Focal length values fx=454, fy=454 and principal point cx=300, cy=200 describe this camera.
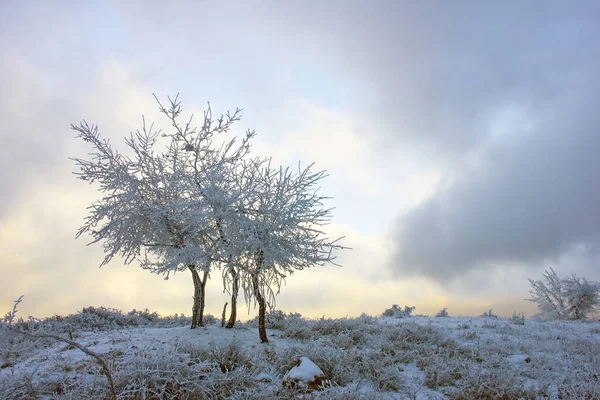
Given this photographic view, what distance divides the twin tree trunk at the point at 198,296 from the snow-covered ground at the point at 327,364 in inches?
26.5

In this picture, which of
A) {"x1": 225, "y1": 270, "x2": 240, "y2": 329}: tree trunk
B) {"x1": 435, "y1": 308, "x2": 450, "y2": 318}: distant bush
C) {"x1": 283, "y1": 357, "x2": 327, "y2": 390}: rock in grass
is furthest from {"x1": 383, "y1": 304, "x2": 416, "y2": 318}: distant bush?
{"x1": 283, "y1": 357, "x2": 327, "y2": 390}: rock in grass

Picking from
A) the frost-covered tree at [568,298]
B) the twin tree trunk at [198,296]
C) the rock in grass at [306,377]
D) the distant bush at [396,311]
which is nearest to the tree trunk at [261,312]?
the twin tree trunk at [198,296]

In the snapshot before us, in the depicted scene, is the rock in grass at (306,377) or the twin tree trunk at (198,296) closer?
the rock in grass at (306,377)

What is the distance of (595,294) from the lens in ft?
86.2

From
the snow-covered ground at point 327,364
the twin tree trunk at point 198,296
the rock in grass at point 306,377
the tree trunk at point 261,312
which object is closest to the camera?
the snow-covered ground at point 327,364

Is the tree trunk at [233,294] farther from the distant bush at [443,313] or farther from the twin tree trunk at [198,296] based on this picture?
the distant bush at [443,313]

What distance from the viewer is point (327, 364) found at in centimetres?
925

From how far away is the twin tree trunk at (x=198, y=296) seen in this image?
51.4ft

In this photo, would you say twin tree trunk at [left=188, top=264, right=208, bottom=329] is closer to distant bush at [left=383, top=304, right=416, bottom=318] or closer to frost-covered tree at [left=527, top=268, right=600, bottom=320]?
distant bush at [left=383, top=304, right=416, bottom=318]

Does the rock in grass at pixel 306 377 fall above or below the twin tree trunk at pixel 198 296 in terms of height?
below

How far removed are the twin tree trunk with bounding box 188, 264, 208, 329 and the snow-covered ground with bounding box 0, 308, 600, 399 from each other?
0.67 meters

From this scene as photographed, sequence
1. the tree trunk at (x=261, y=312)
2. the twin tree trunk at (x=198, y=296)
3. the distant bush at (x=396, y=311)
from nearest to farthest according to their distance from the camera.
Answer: the tree trunk at (x=261, y=312) < the twin tree trunk at (x=198, y=296) < the distant bush at (x=396, y=311)

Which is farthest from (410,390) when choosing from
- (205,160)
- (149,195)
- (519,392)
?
(149,195)

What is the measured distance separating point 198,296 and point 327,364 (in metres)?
7.78
